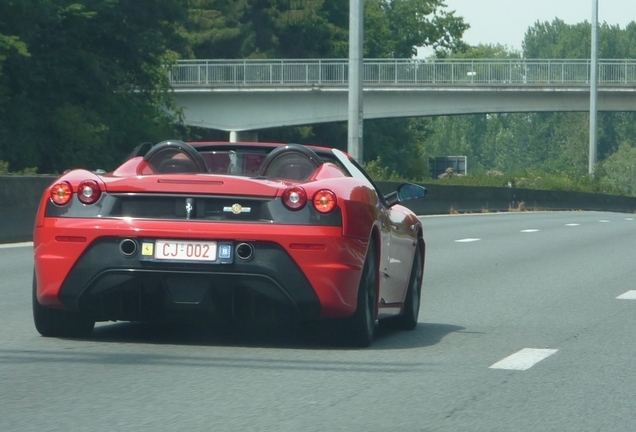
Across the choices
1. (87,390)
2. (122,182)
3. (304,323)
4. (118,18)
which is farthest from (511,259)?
(118,18)

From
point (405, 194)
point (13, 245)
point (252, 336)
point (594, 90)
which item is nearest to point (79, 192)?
point (252, 336)

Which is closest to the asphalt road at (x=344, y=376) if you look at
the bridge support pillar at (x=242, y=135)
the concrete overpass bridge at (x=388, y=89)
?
the concrete overpass bridge at (x=388, y=89)

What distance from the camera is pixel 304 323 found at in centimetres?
911

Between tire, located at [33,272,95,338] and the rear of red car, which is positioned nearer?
the rear of red car

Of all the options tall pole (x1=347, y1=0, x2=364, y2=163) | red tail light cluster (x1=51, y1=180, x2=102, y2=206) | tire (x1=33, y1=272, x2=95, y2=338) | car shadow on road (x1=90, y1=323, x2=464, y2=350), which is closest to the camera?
red tail light cluster (x1=51, y1=180, x2=102, y2=206)

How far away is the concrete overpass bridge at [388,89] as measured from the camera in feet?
222

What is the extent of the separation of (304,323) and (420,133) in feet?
320

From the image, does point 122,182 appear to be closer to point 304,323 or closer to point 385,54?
point 304,323

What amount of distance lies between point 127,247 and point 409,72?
61.1 m

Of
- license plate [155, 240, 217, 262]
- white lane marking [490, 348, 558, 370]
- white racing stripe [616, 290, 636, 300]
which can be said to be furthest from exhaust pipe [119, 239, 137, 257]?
white racing stripe [616, 290, 636, 300]

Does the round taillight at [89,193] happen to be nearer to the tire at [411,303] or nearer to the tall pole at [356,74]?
the tire at [411,303]

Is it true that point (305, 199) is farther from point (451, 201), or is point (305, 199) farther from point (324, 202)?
point (451, 201)

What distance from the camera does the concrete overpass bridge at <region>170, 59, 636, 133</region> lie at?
67750 millimetres

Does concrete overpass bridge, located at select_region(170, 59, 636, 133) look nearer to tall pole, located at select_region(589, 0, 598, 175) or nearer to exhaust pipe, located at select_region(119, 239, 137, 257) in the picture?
tall pole, located at select_region(589, 0, 598, 175)
